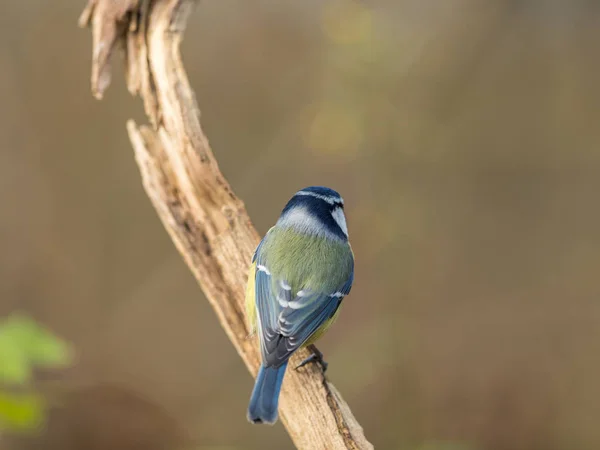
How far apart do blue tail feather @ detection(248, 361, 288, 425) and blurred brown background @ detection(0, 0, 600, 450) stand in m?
1.72

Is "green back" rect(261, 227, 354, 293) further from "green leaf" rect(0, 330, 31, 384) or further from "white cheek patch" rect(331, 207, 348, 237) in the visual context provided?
"green leaf" rect(0, 330, 31, 384)

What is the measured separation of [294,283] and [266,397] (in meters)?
0.38

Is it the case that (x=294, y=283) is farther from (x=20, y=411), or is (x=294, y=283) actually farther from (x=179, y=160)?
(x=20, y=411)

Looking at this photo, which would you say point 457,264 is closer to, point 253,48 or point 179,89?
point 253,48

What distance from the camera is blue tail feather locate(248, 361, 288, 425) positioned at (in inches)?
68.4

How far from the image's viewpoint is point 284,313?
192 cm

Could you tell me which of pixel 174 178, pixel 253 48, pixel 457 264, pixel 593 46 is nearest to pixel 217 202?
pixel 174 178

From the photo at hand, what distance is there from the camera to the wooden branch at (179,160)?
83.3 inches

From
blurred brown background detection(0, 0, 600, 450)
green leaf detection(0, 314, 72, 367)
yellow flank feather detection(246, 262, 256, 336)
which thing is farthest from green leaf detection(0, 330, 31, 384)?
blurred brown background detection(0, 0, 600, 450)

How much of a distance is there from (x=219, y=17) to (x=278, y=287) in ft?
7.27

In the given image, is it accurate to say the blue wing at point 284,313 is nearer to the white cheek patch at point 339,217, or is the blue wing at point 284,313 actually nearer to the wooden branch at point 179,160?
the wooden branch at point 179,160

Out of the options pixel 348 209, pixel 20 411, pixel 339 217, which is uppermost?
pixel 348 209

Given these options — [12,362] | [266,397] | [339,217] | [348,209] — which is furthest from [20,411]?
[348,209]

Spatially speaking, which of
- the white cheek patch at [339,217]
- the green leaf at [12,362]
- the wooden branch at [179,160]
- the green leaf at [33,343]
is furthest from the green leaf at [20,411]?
the white cheek patch at [339,217]
